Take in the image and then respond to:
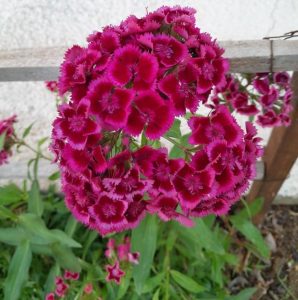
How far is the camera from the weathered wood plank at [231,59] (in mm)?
1125

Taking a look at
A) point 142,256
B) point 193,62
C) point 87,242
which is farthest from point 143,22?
point 87,242

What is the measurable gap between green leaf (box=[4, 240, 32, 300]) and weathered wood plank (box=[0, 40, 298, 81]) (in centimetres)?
53

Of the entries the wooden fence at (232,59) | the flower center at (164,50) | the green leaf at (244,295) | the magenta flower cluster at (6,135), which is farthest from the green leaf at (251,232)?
the flower center at (164,50)

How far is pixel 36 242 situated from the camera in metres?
1.42

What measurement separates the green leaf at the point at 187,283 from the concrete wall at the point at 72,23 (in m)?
0.89

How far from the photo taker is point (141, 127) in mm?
867

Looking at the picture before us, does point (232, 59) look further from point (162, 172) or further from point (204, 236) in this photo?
point (204, 236)

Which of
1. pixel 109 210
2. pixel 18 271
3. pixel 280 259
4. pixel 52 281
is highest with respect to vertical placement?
pixel 109 210

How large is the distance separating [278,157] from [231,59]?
2.04 ft

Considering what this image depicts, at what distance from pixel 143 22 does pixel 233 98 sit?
0.55 m

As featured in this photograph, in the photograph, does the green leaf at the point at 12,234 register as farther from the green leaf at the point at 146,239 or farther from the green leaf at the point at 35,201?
the green leaf at the point at 146,239

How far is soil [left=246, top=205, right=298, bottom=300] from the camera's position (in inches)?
79.4

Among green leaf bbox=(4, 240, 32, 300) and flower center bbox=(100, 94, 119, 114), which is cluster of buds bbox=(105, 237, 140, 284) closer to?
green leaf bbox=(4, 240, 32, 300)

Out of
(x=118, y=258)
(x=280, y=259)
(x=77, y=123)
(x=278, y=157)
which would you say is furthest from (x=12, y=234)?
(x=280, y=259)
